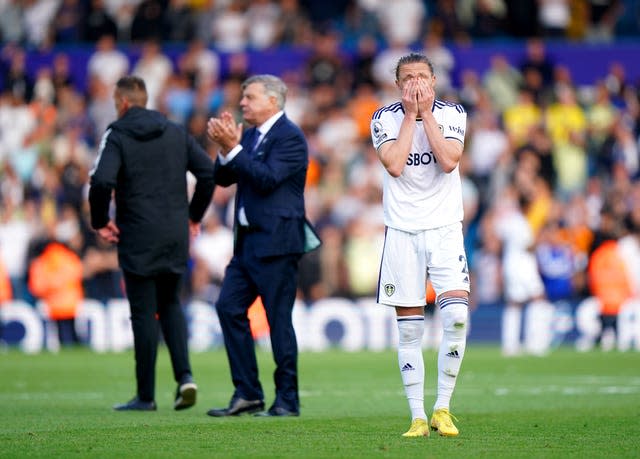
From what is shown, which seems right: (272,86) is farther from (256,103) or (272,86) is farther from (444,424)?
(444,424)

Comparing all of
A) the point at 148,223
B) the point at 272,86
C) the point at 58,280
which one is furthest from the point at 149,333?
the point at 58,280

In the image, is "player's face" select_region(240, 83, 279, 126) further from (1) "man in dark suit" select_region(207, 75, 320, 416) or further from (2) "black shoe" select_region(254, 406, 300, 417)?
(2) "black shoe" select_region(254, 406, 300, 417)

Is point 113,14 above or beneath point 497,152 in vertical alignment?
above

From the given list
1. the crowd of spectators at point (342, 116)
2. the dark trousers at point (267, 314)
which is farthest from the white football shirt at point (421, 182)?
the crowd of spectators at point (342, 116)

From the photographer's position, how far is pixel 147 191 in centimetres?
1123

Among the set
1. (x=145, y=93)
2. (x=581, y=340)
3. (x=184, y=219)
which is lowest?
(x=581, y=340)

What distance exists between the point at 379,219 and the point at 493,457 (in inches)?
577

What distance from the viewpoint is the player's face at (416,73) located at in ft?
29.4

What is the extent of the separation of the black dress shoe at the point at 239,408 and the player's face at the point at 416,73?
295 cm

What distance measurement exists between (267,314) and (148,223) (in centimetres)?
126

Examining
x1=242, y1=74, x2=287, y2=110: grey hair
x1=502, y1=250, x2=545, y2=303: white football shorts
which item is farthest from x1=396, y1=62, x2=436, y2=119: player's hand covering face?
x1=502, y1=250, x2=545, y2=303: white football shorts

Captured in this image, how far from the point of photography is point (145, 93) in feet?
37.3

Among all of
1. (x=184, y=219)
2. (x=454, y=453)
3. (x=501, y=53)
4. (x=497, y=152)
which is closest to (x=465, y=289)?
(x=454, y=453)

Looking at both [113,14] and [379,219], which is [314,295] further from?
[113,14]
